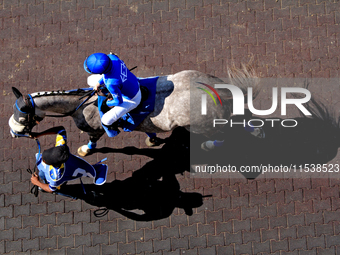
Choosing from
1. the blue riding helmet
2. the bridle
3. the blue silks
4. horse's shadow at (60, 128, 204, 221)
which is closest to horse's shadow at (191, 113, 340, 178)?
horse's shadow at (60, 128, 204, 221)

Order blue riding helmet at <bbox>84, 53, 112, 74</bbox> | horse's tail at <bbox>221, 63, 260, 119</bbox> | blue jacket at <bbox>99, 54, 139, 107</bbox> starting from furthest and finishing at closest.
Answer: horse's tail at <bbox>221, 63, 260, 119</bbox> → blue jacket at <bbox>99, 54, 139, 107</bbox> → blue riding helmet at <bbox>84, 53, 112, 74</bbox>

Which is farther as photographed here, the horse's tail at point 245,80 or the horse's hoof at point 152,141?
the horse's hoof at point 152,141

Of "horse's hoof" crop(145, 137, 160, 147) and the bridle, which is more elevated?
the bridle

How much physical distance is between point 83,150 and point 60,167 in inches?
49.7

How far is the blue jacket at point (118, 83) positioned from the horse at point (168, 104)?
1.61 feet

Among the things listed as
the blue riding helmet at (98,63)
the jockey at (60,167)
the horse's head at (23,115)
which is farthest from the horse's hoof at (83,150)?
the blue riding helmet at (98,63)

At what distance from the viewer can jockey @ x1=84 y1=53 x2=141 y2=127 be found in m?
3.87

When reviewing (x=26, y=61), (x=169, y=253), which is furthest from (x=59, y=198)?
(x=26, y=61)

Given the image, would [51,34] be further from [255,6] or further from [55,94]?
[255,6]

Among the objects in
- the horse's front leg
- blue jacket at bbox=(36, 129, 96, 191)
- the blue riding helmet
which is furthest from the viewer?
the horse's front leg

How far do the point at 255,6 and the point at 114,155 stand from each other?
4.50 m

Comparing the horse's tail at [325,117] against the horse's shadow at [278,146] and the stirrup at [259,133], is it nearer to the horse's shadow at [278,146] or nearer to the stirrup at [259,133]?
the horse's shadow at [278,146]

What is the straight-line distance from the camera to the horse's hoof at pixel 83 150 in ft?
19.4

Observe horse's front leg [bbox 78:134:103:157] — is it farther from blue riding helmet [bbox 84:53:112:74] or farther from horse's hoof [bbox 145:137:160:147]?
blue riding helmet [bbox 84:53:112:74]
